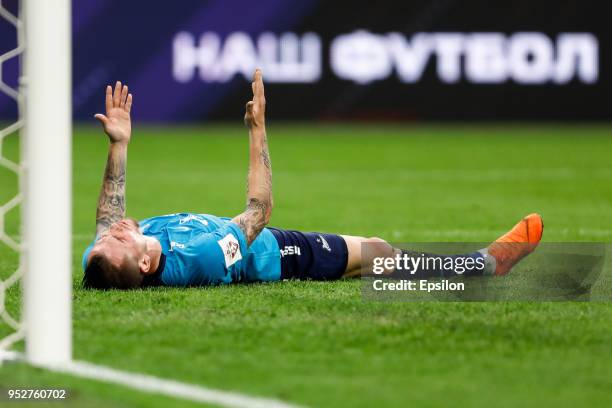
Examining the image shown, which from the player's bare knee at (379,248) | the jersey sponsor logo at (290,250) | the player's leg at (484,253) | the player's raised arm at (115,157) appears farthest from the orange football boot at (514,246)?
the player's raised arm at (115,157)

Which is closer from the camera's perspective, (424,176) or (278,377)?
(278,377)

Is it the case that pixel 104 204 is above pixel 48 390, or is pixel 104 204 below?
above

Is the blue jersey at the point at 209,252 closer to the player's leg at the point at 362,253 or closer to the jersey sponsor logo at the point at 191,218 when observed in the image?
the jersey sponsor logo at the point at 191,218

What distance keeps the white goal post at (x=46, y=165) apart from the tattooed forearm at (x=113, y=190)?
170cm

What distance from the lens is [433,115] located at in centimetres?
2052

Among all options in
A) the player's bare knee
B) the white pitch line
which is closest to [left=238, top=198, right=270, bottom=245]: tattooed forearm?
the player's bare knee

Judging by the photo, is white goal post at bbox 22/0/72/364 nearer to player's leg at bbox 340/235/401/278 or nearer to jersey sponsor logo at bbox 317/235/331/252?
jersey sponsor logo at bbox 317/235/331/252

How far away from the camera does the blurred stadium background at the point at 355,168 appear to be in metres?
3.92

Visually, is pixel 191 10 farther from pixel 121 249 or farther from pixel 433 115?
pixel 121 249

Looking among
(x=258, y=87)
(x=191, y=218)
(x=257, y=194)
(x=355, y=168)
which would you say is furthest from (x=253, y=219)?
(x=355, y=168)

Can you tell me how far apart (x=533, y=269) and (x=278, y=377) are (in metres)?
2.55

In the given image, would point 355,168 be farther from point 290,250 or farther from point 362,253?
point 290,250

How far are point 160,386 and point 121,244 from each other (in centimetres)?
159

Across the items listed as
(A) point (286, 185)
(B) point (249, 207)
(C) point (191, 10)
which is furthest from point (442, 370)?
(C) point (191, 10)
